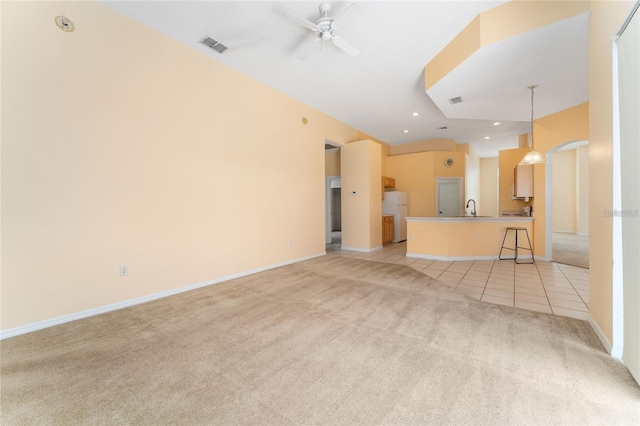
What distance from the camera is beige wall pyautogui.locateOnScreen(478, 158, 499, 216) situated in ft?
35.8

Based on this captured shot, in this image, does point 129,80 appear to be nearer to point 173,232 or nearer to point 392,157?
point 173,232

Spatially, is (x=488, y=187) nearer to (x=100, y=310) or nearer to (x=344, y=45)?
(x=344, y=45)

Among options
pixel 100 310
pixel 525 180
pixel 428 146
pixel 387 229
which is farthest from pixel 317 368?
pixel 428 146

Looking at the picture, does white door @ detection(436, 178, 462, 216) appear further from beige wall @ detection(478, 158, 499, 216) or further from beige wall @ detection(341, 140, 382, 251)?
beige wall @ detection(478, 158, 499, 216)

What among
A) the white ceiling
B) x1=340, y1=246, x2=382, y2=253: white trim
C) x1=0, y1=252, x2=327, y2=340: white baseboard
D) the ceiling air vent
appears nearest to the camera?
x1=0, y1=252, x2=327, y2=340: white baseboard

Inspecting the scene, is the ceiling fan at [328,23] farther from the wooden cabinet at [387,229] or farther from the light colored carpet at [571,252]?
the light colored carpet at [571,252]

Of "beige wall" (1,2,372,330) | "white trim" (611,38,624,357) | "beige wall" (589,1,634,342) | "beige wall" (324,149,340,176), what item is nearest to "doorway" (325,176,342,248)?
"beige wall" (324,149,340,176)

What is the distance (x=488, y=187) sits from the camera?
11.1 metres

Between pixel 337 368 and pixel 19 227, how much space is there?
3072 mm

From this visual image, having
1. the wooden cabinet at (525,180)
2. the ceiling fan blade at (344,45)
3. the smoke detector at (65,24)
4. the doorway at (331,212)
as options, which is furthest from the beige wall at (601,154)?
the doorway at (331,212)

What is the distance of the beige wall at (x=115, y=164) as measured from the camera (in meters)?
2.26

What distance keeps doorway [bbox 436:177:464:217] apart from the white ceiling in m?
3.04

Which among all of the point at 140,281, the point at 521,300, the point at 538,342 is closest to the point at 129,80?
the point at 140,281

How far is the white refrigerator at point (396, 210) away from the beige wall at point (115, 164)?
15.5 ft
